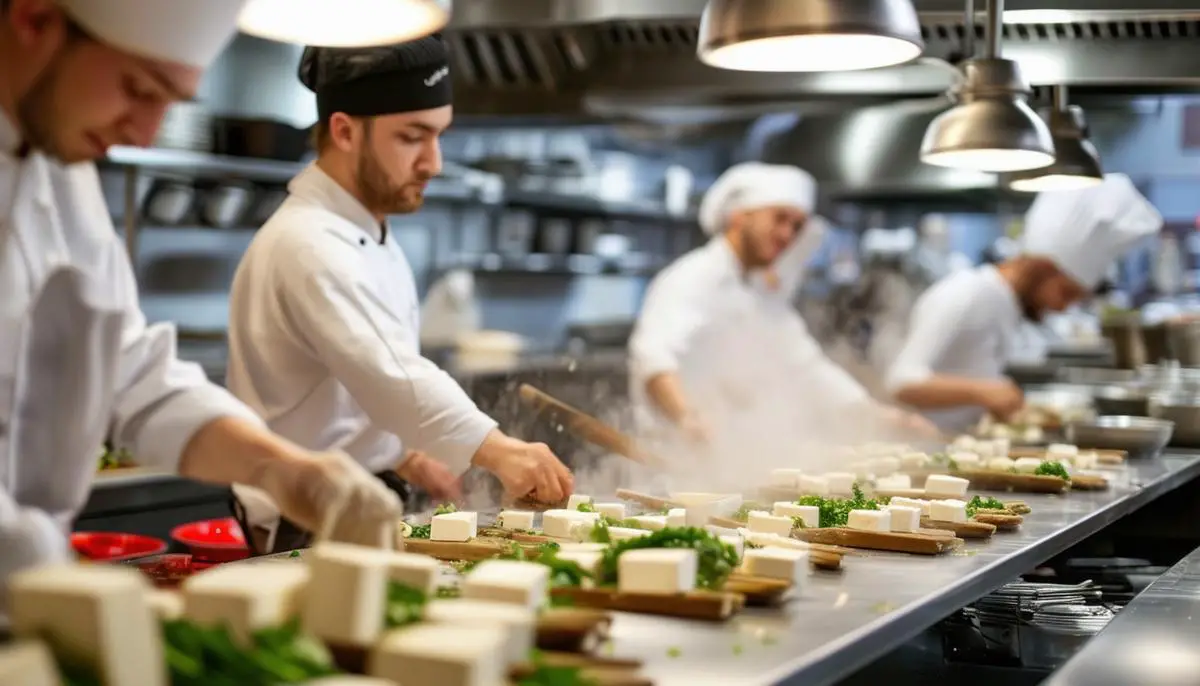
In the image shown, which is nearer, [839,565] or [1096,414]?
[839,565]

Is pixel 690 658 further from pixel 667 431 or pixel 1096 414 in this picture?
pixel 1096 414

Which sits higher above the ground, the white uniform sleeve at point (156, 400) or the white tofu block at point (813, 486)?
the white uniform sleeve at point (156, 400)

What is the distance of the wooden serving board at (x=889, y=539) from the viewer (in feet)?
8.16

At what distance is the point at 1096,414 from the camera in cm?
537

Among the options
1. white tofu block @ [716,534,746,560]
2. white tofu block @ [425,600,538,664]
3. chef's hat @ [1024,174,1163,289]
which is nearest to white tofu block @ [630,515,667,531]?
white tofu block @ [716,534,746,560]

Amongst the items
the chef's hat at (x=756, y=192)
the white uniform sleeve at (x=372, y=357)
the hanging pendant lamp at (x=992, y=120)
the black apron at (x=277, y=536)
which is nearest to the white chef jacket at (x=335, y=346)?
the white uniform sleeve at (x=372, y=357)

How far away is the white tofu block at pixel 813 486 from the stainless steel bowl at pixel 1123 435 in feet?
5.71

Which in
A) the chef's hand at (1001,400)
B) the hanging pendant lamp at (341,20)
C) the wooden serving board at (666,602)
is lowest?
the wooden serving board at (666,602)

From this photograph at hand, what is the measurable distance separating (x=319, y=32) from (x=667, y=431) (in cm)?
284

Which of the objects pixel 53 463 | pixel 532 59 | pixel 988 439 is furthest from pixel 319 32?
pixel 988 439

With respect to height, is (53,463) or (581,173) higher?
(581,173)

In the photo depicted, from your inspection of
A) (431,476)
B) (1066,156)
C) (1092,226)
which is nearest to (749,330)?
(1092,226)

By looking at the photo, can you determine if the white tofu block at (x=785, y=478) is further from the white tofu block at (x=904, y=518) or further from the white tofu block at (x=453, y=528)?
the white tofu block at (x=453, y=528)

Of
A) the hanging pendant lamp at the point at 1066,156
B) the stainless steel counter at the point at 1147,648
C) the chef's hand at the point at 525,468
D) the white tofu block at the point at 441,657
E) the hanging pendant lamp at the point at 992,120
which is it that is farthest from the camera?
the hanging pendant lamp at the point at 1066,156
